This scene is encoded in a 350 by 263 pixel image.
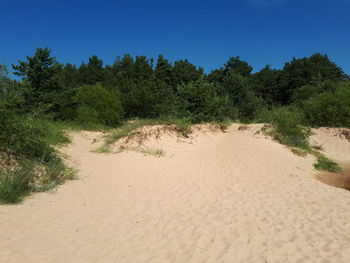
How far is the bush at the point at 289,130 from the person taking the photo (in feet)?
49.3

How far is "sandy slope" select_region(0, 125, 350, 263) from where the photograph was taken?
349 cm

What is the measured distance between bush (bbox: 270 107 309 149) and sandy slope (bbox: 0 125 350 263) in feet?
21.5

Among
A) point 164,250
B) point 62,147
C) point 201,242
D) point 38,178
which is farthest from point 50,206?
point 62,147

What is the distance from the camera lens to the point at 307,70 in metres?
42.5

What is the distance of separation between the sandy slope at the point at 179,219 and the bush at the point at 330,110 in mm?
10935

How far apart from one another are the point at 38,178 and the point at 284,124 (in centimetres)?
1536

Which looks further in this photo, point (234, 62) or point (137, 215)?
point (234, 62)

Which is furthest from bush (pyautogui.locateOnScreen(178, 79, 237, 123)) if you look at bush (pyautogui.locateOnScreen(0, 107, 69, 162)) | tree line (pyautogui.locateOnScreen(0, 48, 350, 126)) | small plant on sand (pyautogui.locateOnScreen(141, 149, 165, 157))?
bush (pyautogui.locateOnScreen(0, 107, 69, 162))

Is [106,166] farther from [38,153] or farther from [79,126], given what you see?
[79,126]

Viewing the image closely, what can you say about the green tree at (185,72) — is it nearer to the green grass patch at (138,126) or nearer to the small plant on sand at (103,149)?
the green grass patch at (138,126)

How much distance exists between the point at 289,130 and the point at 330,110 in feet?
13.3

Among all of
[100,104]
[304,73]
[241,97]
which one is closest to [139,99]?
[100,104]

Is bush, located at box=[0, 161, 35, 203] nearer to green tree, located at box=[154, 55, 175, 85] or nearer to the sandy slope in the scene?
the sandy slope

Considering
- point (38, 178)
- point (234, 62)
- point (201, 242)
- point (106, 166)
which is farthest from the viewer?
point (234, 62)
